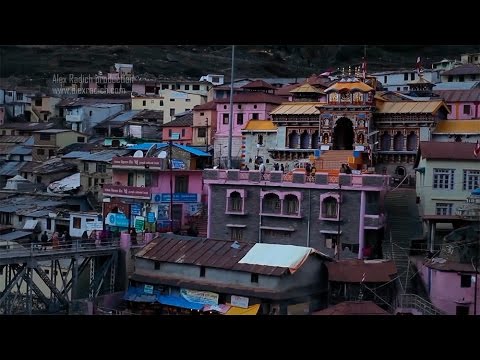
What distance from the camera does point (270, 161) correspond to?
57.7 ft

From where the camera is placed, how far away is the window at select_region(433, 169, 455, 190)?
13.0 metres

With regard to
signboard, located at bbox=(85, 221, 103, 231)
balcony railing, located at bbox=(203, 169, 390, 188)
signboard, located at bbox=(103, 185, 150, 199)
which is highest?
balcony railing, located at bbox=(203, 169, 390, 188)

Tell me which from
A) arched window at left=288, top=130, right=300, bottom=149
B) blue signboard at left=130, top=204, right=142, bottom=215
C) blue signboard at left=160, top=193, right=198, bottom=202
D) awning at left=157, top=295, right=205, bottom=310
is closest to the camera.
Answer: awning at left=157, top=295, right=205, bottom=310

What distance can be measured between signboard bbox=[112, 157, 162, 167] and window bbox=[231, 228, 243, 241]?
103 inches

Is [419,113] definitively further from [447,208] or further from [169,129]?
[169,129]

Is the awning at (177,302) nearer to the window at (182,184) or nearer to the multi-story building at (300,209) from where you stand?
the multi-story building at (300,209)

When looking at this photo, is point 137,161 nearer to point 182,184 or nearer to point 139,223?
point 182,184

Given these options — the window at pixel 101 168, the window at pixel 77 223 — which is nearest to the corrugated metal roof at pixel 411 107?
the window at pixel 101 168

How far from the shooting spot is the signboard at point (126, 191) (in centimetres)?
1544

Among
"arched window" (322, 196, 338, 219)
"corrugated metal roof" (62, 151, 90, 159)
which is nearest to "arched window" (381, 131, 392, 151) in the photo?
"arched window" (322, 196, 338, 219)

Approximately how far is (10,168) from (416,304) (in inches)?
532

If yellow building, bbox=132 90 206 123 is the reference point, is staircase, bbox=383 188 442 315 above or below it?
below

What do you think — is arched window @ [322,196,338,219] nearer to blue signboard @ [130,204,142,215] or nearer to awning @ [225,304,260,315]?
awning @ [225,304,260,315]
